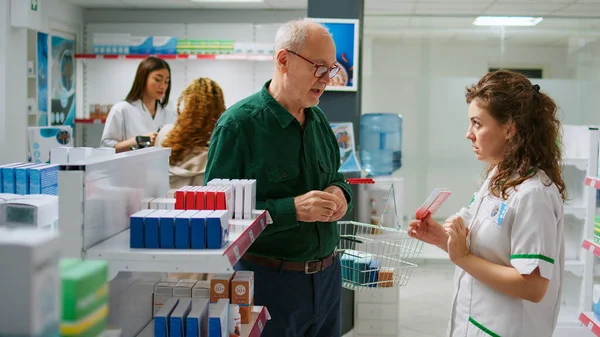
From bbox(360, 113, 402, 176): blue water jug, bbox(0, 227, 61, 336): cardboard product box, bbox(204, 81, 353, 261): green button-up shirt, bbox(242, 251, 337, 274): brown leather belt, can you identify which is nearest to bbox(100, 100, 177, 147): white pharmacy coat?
bbox(360, 113, 402, 176): blue water jug

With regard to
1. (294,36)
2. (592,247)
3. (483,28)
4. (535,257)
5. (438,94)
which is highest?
(483,28)

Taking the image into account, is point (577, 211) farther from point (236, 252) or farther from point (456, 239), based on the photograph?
point (236, 252)

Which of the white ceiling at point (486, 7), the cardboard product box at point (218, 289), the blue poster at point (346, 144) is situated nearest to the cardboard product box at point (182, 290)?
the cardboard product box at point (218, 289)

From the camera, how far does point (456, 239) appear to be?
2299mm

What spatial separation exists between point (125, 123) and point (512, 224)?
3.83 m

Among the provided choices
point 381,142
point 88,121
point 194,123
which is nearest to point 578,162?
point 381,142

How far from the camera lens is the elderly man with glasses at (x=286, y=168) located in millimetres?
2629

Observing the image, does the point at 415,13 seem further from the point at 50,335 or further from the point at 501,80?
the point at 50,335

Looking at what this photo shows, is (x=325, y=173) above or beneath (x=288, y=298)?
above

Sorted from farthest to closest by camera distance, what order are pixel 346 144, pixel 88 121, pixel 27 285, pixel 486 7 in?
pixel 88 121
pixel 486 7
pixel 346 144
pixel 27 285

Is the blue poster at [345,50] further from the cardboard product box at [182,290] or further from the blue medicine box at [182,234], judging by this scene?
the blue medicine box at [182,234]

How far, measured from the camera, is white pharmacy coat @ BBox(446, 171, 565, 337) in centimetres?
215

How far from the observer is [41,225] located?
6.82 feet

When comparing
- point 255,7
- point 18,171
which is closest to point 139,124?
point 18,171
